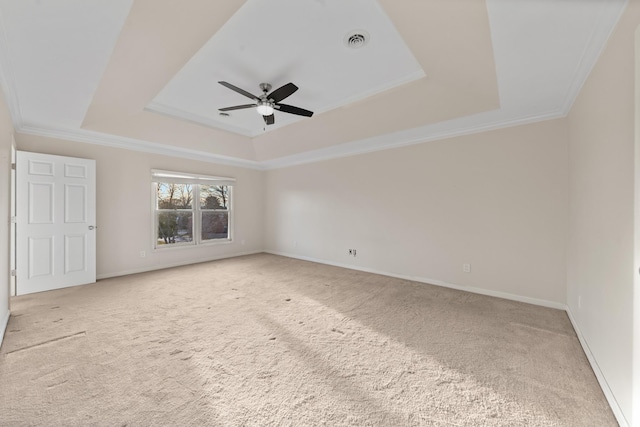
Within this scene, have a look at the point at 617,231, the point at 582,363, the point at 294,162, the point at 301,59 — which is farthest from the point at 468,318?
the point at 294,162

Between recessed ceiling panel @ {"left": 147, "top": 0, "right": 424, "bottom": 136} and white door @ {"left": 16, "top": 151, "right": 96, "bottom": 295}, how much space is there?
173 centimetres

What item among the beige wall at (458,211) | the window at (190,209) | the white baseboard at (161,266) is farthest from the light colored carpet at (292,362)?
the window at (190,209)

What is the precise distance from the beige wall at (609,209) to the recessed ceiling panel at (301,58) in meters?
Answer: 1.48

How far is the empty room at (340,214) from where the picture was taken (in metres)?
1.58

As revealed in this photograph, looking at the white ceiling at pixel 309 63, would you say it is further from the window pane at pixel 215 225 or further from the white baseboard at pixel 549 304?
the white baseboard at pixel 549 304

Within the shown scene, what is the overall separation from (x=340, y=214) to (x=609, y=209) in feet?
12.8

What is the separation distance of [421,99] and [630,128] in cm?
208

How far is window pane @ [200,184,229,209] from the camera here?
Answer: 5.80 meters

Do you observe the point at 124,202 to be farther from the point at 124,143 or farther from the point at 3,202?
the point at 3,202

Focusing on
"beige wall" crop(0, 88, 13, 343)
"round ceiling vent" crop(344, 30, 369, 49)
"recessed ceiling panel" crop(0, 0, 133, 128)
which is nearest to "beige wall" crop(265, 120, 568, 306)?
"round ceiling vent" crop(344, 30, 369, 49)

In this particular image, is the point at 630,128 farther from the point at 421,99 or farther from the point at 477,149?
the point at 477,149

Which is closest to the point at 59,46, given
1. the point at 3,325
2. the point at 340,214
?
the point at 3,325

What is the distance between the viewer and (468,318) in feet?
9.17

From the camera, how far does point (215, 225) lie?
6.04 meters
